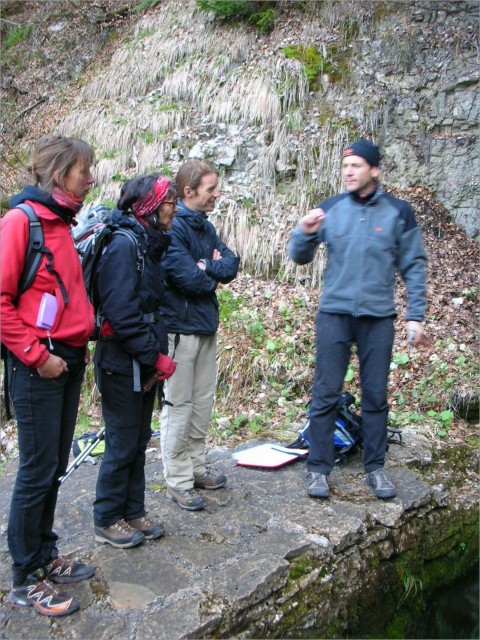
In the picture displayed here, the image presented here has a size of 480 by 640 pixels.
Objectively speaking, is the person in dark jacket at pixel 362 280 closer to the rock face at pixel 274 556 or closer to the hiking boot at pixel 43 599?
the rock face at pixel 274 556

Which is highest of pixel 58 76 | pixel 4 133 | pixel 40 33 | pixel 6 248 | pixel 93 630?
pixel 40 33

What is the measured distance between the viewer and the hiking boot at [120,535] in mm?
3506

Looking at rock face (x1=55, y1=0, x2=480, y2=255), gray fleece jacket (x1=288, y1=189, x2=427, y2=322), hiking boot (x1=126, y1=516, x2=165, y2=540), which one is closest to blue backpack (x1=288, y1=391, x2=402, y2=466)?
gray fleece jacket (x1=288, y1=189, x2=427, y2=322)

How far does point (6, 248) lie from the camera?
2.71 metres

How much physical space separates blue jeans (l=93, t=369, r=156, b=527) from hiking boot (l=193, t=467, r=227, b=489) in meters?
0.85

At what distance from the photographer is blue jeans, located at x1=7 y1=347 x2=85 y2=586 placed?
288 centimetres

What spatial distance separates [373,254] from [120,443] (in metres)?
1.98

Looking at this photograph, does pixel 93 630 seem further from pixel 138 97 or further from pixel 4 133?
pixel 4 133

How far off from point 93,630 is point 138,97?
375 inches

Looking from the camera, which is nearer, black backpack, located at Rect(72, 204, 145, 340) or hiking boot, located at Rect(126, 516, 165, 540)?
black backpack, located at Rect(72, 204, 145, 340)

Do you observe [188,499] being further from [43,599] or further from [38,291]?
[38,291]

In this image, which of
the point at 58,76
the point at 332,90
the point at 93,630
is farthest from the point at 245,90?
the point at 93,630

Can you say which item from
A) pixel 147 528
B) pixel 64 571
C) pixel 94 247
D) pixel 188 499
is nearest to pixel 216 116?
pixel 94 247

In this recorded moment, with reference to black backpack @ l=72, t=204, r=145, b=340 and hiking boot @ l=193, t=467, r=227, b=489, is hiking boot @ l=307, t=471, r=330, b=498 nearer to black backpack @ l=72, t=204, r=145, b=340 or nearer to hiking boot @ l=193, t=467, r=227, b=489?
hiking boot @ l=193, t=467, r=227, b=489
